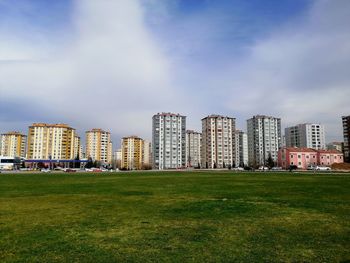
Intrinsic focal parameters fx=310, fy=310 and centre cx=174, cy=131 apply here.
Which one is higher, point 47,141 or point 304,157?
point 47,141

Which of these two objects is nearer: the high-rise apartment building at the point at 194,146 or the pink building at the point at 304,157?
the pink building at the point at 304,157

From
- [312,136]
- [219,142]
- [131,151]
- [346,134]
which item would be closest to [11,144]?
[131,151]

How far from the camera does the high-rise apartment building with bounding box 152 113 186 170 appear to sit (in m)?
155

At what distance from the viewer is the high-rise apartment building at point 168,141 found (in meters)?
155

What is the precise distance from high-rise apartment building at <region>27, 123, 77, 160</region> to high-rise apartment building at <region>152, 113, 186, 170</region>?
44.7 m

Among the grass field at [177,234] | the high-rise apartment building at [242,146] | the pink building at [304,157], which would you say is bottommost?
the grass field at [177,234]

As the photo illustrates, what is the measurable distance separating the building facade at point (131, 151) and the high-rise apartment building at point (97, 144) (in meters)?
12.0

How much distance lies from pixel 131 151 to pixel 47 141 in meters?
54.9

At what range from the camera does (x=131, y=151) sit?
632ft

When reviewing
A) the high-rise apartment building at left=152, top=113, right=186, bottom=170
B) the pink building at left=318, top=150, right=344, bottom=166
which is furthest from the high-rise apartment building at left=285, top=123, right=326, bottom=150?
the high-rise apartment building at left=152, top=113, right=186, bottom=170

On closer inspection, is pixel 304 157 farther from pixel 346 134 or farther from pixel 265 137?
pixel 346 134

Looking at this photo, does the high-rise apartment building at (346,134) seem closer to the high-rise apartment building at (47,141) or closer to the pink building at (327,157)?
the pink building at (327,157)

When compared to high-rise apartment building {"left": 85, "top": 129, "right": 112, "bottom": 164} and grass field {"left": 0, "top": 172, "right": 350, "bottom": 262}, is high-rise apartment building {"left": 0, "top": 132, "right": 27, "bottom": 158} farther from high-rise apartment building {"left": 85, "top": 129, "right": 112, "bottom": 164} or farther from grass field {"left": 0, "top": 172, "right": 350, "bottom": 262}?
grass field {"left": 0, "top": 172, "right": 350, "bottom": 262}

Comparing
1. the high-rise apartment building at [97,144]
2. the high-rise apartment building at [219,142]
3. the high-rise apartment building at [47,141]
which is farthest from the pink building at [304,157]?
the high-rise apartment building at [97,144]
